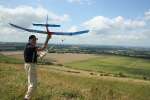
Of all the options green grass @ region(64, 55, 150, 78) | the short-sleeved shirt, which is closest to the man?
the short-sleeved shirt

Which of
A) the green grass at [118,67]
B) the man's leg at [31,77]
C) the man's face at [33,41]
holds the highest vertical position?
the man's face at [33,41]

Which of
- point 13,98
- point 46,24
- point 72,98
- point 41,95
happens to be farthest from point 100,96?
point 46,24

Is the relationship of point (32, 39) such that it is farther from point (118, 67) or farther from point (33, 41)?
point (118, 67)

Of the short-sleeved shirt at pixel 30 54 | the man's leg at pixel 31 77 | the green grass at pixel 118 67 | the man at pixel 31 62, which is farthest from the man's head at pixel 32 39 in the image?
the green grass at pixel 118 67

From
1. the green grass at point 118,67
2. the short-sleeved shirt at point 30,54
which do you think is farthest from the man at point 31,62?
the green grass at point 118,67

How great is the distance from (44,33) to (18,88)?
4149mm

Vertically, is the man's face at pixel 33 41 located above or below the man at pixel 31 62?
above

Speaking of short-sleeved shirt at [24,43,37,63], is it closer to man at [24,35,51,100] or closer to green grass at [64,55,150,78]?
man at [24,35,51,100]

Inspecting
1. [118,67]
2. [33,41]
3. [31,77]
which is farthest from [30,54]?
[118,67]

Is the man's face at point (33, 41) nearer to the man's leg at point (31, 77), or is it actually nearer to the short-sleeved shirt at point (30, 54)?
the short-sleeved shirt at point (30, 54)

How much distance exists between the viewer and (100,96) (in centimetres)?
1116

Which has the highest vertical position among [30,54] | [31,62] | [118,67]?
[30,54]

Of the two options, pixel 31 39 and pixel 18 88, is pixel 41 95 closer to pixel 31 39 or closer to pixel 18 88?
pixel 18 88

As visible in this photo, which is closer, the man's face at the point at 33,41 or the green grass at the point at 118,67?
the man's face at the point at 33,41
